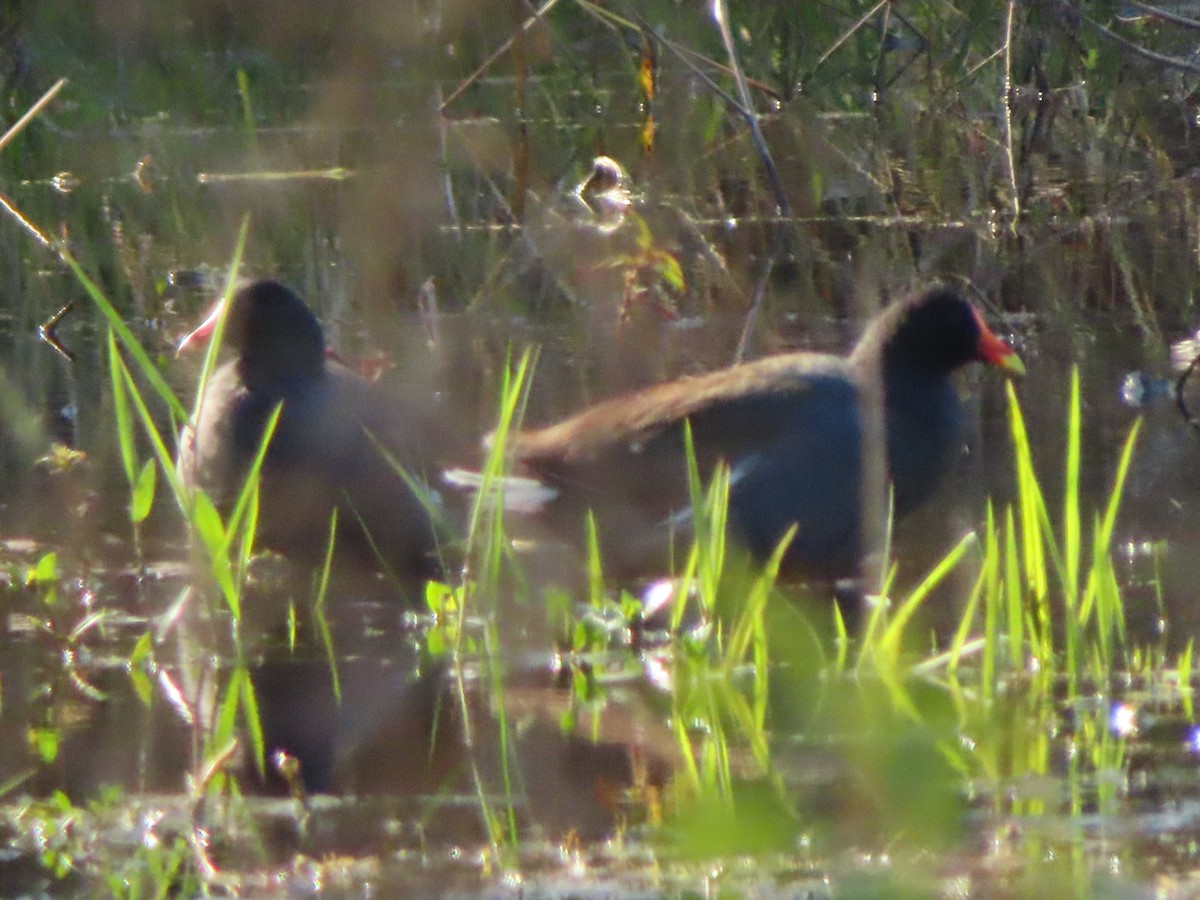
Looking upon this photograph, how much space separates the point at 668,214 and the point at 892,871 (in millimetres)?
7476

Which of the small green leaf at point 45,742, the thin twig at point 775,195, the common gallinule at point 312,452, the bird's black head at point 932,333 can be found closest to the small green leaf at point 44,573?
the common gallinule at point 312,452

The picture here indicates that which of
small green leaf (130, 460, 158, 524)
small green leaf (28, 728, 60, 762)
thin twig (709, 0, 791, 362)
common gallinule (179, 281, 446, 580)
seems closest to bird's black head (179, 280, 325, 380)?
common gallinule (179, 281, 446, 580)

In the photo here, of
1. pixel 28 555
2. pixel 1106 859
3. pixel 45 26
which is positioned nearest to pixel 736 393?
pixel 28 555

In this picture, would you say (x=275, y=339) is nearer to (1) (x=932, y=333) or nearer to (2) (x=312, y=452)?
(2) (x=312, y=452)

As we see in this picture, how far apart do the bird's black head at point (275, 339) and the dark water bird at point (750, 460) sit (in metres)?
0.56

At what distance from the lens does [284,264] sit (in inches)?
355

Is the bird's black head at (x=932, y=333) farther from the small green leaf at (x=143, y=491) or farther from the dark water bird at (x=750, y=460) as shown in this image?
the small green leaf at (x=143, y=491)

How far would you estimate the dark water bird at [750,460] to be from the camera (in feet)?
17.4

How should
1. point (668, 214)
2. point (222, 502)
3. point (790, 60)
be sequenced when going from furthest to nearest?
point (790, 60)
point (668, 214)
point (222, 502)

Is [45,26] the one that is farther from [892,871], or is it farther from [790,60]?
[892,871]

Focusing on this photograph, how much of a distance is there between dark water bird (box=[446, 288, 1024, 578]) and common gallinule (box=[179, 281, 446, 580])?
19 centimetres

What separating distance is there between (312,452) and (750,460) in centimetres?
106

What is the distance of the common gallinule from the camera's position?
541 centimetres

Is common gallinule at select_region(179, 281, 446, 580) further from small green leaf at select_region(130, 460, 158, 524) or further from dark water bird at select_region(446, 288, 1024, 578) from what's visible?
small green leaf at select_region(130, 460, 158, 524)
